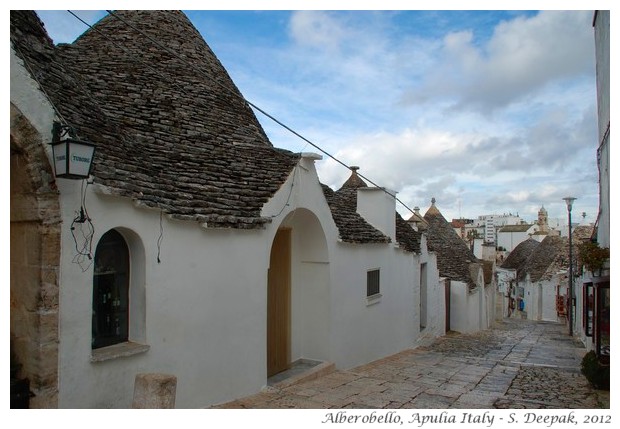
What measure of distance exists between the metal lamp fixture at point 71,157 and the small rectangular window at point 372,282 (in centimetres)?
755

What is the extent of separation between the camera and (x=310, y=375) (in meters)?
8.22

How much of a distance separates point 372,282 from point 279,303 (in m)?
3.22

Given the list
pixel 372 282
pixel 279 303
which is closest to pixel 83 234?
pixel 279 303

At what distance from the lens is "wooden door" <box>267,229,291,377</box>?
27.7 ft

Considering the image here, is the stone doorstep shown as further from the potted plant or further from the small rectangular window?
the potted plant

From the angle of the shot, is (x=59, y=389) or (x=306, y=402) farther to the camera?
(x=306, y=402)

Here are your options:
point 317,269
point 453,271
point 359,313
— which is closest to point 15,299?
point 317,269

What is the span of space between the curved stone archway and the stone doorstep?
142 inches

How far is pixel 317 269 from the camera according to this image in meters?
9.21

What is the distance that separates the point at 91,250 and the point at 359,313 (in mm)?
6731

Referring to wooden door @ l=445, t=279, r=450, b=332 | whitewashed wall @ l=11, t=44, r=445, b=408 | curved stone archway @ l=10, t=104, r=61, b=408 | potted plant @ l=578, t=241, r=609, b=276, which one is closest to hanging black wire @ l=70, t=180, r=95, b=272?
whitewashed wall @ l=11, t=44, r=445, b=408

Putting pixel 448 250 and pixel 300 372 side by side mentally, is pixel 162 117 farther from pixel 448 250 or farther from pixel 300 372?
pixel 448 250

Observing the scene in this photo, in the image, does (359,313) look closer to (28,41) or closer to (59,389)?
(59,389)
